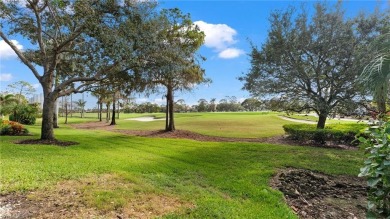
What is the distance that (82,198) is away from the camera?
4.00 m

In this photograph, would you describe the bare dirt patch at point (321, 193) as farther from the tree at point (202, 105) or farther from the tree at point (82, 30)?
the tree at point (202, 105)

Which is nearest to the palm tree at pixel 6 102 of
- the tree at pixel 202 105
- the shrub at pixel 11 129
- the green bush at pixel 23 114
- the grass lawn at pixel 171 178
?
the green bush at pixel 23 114

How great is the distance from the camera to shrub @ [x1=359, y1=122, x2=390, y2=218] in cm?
210

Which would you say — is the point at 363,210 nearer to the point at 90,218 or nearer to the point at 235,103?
the point at 90,218

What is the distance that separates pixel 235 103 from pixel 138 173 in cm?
7198

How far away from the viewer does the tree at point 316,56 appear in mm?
12953

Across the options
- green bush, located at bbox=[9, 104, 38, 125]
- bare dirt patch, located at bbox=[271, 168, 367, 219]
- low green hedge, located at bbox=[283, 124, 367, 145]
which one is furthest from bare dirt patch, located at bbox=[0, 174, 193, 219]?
green bush, located at bbox=[9, 104, 38, 125]

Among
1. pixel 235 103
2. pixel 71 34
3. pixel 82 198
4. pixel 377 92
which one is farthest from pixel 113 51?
pixel 235 103

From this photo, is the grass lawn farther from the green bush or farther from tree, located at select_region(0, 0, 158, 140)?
the green bush

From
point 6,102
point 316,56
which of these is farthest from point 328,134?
point 6,102

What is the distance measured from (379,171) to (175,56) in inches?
389

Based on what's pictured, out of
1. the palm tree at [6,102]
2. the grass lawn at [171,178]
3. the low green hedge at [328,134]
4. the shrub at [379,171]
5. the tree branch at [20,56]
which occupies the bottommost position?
the grass lawn at [171,178]

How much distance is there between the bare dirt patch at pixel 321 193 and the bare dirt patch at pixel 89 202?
206cm

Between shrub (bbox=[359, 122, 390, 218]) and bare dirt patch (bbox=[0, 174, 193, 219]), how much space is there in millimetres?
2421
